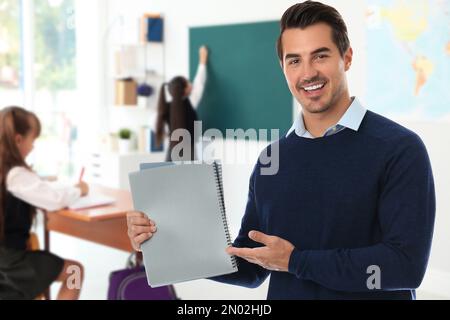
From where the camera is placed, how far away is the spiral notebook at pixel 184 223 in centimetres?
129

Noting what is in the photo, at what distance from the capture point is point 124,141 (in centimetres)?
572

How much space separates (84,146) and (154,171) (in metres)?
5.16

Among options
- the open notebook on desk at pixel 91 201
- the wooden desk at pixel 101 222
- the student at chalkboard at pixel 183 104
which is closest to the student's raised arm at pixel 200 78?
the student at chalkboard at pixel 183 104

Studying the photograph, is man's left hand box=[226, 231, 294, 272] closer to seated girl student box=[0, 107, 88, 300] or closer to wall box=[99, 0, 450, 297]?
wall box=[99, 0, 450, 297]

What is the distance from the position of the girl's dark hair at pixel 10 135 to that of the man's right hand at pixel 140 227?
1657 mm

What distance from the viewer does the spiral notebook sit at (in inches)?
50.6

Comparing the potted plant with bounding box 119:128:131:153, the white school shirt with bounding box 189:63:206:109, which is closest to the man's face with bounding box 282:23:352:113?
the white school shirt with bounding box 189:63:206:109

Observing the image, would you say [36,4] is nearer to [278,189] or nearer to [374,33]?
[374,33]

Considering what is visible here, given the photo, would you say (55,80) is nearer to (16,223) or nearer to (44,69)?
(44,69)

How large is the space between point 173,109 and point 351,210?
387 cm

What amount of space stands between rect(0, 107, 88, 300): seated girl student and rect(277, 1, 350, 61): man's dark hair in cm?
181

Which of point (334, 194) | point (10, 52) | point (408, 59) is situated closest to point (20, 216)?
point (334, 194)

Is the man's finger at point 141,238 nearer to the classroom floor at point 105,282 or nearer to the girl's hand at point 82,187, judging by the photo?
the classroom floor at point 105,282
